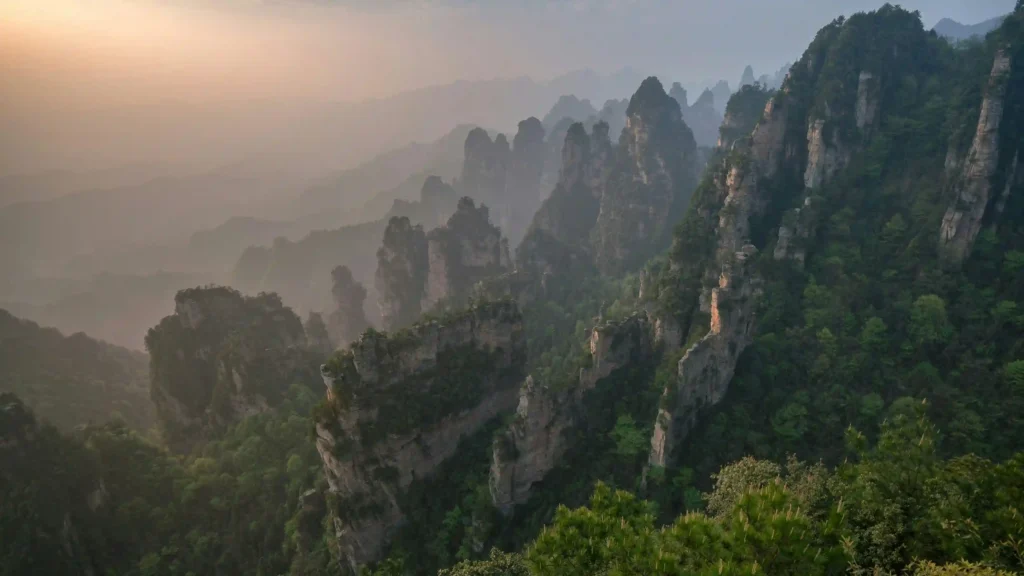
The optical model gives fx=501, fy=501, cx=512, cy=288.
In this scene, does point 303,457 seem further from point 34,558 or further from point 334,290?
point 334,290

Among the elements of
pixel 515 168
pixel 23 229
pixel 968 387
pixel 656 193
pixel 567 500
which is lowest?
pixel 567 500

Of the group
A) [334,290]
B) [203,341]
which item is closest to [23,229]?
[334,290]

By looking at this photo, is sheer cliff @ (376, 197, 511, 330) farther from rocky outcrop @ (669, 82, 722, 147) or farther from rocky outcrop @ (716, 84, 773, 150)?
rocky outcrop @ (669, 82, 722, 147)

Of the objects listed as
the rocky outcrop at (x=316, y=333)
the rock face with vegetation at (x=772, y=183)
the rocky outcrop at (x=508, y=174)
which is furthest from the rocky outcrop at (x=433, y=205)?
the rock face with vegetation at (x=772, y=183)

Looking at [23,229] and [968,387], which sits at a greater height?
[23,229]

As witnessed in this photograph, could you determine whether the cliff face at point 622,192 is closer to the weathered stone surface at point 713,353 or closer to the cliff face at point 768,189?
the cliff face at point 768,189

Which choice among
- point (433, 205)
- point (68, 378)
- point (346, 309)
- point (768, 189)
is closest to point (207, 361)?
point (68, 378)

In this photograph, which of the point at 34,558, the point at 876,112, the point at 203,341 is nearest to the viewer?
the point at 34,558
